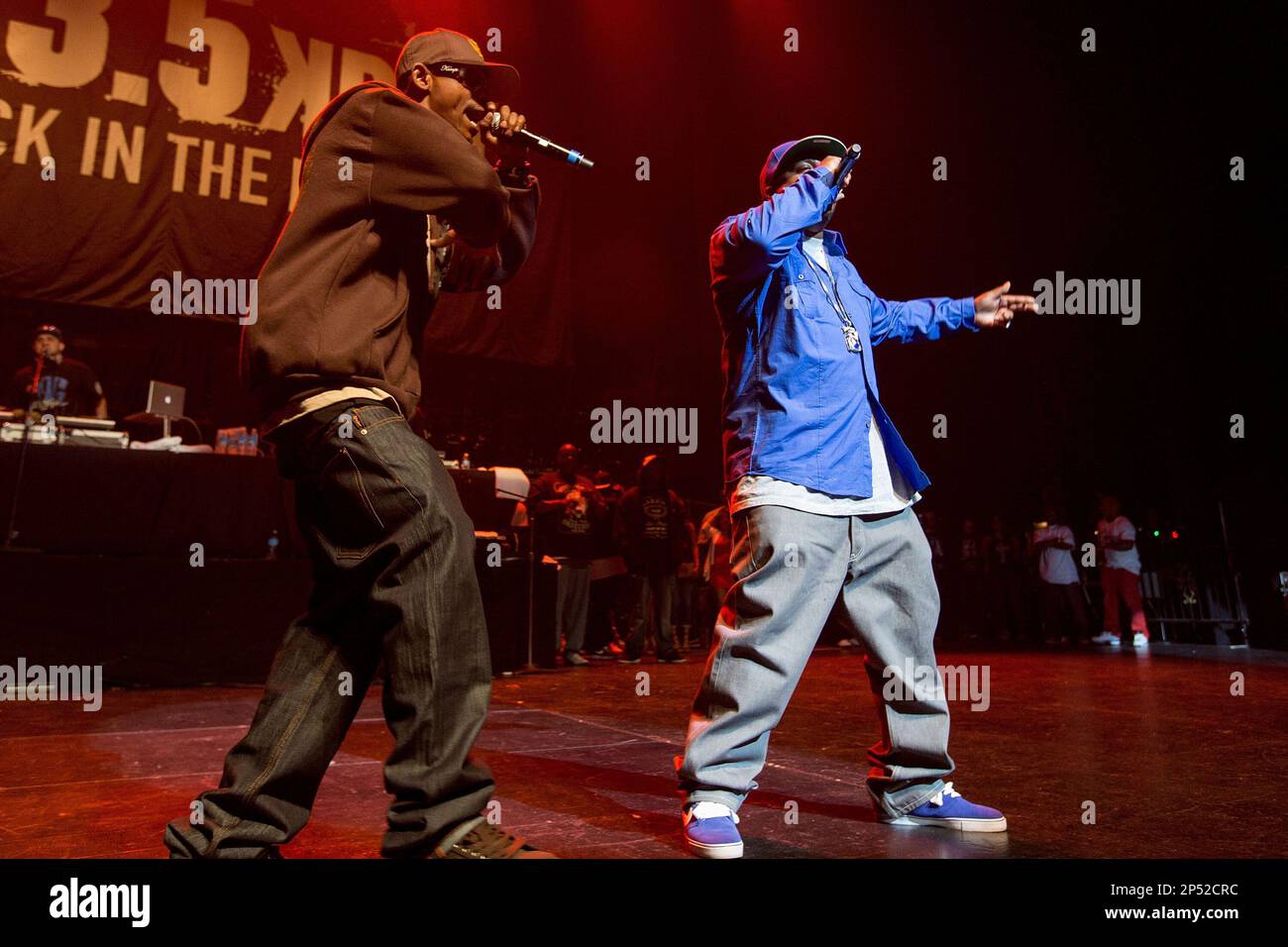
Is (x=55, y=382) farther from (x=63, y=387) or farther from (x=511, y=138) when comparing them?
(x=511, y=138)

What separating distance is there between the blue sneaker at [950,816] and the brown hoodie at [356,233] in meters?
1.79

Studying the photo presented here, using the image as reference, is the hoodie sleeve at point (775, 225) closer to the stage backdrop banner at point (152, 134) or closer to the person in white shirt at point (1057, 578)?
the stage backdrop banner at point (152, 134)

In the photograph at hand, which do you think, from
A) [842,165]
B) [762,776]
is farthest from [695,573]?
[842,165]

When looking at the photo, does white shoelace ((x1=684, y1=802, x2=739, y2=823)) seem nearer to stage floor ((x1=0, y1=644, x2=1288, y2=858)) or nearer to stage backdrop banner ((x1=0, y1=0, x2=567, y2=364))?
stage floor ((x1=0, y1=644, x2=1288, y2=858))

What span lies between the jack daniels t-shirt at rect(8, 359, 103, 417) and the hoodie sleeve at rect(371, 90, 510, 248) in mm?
7773

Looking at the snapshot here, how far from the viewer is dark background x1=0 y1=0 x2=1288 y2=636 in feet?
34.0

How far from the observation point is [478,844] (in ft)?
5.90

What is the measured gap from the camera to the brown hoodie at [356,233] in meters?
1.88

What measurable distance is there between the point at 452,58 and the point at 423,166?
0.48 m

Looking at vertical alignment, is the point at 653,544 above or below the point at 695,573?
above

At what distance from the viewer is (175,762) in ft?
11.0

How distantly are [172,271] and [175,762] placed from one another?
7645mm

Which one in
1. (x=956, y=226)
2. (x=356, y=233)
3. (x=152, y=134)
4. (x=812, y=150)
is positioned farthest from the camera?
(x=956, y=226)
